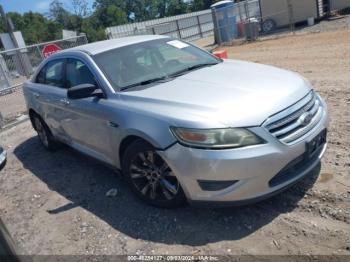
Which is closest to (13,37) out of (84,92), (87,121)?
(87,121)

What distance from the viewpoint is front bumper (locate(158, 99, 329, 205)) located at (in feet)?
10.2

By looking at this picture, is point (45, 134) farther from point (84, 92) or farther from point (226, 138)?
point (226, 138)

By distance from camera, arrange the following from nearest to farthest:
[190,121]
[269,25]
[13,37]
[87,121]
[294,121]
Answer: [190,121]
[294,121]
[87,121]
[13,37]
[269,25]

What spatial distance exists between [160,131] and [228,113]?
63 cm

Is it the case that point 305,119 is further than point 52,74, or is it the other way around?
point 52,74

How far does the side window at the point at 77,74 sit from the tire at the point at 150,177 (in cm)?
109

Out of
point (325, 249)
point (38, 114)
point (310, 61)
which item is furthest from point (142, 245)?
point (310, 61)

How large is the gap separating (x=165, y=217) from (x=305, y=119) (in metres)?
1.61

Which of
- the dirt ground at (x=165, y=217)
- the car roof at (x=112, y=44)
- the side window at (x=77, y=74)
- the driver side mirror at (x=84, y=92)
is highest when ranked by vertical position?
the car roof at (x=112, y=44)

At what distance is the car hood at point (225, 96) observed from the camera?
3.22 m

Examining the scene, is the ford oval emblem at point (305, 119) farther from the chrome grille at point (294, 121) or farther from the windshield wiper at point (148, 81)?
the windshield wiper at point (148, 81)

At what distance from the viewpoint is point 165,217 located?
3.75m

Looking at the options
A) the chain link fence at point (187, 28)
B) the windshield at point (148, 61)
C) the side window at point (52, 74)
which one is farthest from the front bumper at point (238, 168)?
the chain link fence at point (187, 28)

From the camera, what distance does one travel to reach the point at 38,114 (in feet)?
20.7
